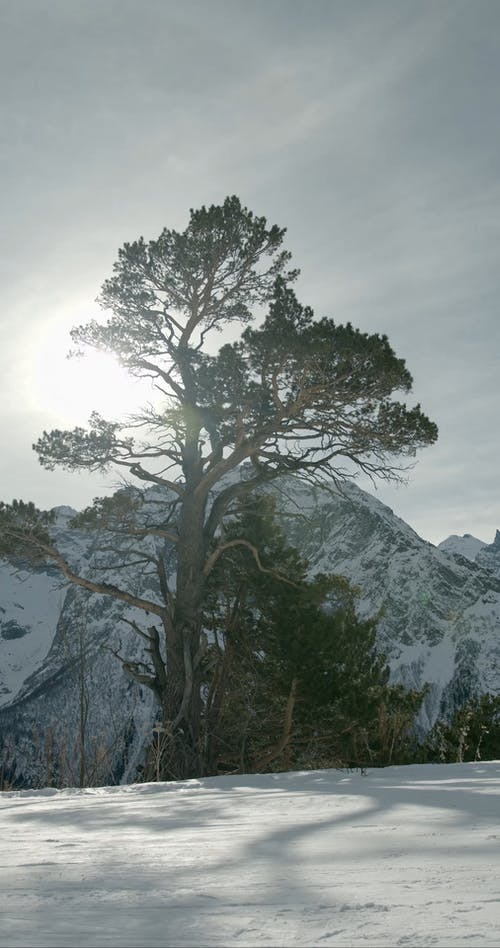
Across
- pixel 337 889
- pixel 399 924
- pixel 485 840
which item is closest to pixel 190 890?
pixel 337 889

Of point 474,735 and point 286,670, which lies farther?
point 474,735

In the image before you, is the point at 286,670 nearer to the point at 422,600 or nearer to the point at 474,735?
the point at 474,735

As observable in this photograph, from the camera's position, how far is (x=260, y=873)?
183 centimetres

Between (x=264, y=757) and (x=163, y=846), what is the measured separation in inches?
509

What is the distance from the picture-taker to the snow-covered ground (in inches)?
52.7

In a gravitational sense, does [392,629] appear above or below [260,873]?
above

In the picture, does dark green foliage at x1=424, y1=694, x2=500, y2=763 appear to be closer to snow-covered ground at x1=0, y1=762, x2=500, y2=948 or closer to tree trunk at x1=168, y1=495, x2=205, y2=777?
tree trunk at x1=168, y1=495, x2=205, y2=777

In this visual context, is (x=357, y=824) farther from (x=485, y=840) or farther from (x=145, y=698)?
(x=145, y=698)

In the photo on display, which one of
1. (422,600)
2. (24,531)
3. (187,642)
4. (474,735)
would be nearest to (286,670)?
(187,642)

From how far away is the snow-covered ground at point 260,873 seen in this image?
4.39 ft

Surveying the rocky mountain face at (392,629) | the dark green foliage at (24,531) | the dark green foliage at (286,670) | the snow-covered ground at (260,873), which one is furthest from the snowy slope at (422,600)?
the snow-covered ground at (260,873)

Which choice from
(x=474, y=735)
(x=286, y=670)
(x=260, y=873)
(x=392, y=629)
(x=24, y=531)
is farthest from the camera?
(x=392, y=629)

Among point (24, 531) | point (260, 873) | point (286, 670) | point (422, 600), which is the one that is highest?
point (422, 600)

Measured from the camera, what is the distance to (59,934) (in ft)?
4.41
